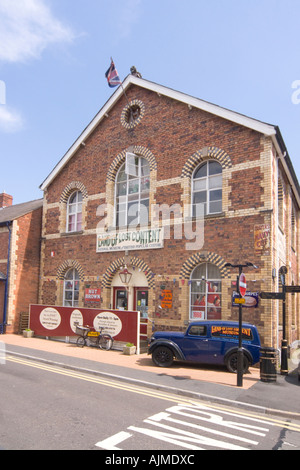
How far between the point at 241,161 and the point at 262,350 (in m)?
6.83

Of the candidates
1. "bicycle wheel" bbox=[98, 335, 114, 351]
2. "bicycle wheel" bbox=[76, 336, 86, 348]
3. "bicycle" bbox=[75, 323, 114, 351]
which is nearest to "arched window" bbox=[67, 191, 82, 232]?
"bicycle" bbox=[75, 323, 114, 351]

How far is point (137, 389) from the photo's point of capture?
29.6 feet

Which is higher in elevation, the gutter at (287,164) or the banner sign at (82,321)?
the gutter at (287,164)

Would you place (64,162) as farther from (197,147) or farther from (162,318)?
(162,318)

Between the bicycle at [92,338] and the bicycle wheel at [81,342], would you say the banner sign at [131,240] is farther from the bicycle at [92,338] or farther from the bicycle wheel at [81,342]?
the bicycle wheel at [81,342]

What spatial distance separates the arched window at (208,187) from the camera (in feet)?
47.2

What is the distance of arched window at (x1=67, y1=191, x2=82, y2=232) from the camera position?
748 inches

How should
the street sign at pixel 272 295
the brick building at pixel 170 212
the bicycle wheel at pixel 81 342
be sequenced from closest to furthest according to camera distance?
1. the street sign at pixel 272 295
2. the brick building at pixel 170 212
3. the bicycle wheel at pixel 81 342

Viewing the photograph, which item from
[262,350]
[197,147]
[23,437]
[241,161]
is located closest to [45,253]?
[197,147]

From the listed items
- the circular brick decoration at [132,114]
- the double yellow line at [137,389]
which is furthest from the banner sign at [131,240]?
the double yellow line at [137,389]

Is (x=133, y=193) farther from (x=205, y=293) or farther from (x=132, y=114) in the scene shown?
(x=205, y=293)

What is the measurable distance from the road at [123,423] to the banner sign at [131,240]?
715 cm

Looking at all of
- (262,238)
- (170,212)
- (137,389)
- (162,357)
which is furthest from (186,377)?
(170,212)

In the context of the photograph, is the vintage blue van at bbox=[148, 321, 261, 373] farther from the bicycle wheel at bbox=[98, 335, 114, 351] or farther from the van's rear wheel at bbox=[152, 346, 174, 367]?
the bicycle wheel at bbox=[98, 335, 114, 351]
